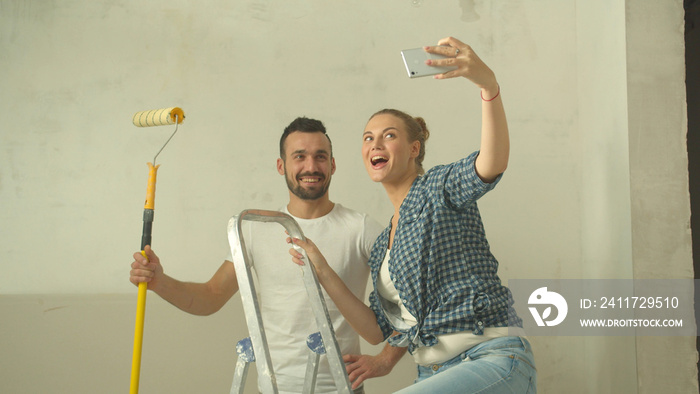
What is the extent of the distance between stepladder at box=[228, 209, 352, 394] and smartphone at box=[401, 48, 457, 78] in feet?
1.44

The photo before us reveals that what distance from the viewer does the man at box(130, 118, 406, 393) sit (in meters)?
1.70

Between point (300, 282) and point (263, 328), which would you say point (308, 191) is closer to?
point (300, 282)

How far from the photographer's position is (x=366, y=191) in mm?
2379

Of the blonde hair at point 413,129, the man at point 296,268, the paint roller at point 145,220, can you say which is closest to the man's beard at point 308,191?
the man at point 296,268

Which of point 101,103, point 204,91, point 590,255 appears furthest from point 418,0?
point 101,103

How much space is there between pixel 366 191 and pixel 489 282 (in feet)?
3.66

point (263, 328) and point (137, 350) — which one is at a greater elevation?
point (263, 328)

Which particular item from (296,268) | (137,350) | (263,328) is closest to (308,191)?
(296,268)

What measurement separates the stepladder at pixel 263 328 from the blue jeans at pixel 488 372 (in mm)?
171

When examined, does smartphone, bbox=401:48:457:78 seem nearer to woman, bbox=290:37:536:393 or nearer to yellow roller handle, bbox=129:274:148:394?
woman, bbox=290:37:536:393

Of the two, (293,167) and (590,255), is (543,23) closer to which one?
(590,255)

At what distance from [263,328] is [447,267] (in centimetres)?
50

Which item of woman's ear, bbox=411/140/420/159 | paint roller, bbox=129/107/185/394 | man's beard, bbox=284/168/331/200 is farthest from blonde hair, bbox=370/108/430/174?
paint roller, bbox=129/107/185/394

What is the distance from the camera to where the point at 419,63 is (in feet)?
3.60
